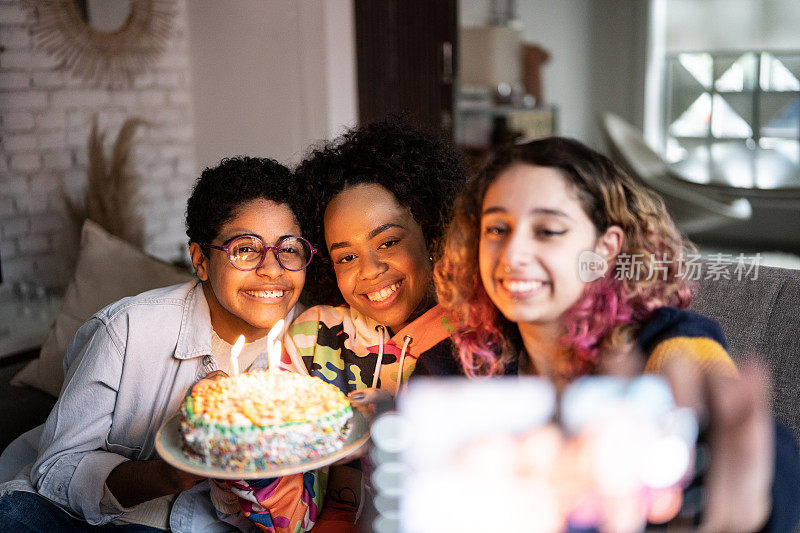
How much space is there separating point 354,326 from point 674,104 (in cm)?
652

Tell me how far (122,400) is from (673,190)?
4198 millimetres

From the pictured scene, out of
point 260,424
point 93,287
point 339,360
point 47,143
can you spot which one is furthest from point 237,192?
point 47,143

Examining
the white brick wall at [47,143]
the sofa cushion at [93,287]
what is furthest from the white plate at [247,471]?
the white brick wall at [47,143]

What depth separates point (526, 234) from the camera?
3.61 feet

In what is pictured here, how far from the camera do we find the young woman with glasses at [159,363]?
1477mm

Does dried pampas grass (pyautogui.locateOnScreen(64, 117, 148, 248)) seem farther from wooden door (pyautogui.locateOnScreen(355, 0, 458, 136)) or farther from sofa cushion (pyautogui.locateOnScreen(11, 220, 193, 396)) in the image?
wooden door (pyautogui.locateOnScreen(355, 0, 458, 136))

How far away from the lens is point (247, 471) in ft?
3.89

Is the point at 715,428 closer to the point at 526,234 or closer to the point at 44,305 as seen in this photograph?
the point at 526,234

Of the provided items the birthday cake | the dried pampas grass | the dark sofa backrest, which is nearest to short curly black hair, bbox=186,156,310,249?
the birthday cake

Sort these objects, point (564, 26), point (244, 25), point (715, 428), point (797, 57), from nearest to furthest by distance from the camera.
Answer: point (715, 428)
point (244, 25)
point (797, 57)
point (564, 26)

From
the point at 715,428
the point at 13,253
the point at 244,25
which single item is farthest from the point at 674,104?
the point at 715,428

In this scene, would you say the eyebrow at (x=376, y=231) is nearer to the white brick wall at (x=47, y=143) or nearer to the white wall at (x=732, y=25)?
the white brick wall at (x=47, y=143)

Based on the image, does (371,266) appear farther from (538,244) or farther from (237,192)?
(538,244)

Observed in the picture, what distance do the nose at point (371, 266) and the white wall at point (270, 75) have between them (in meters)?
2.16
